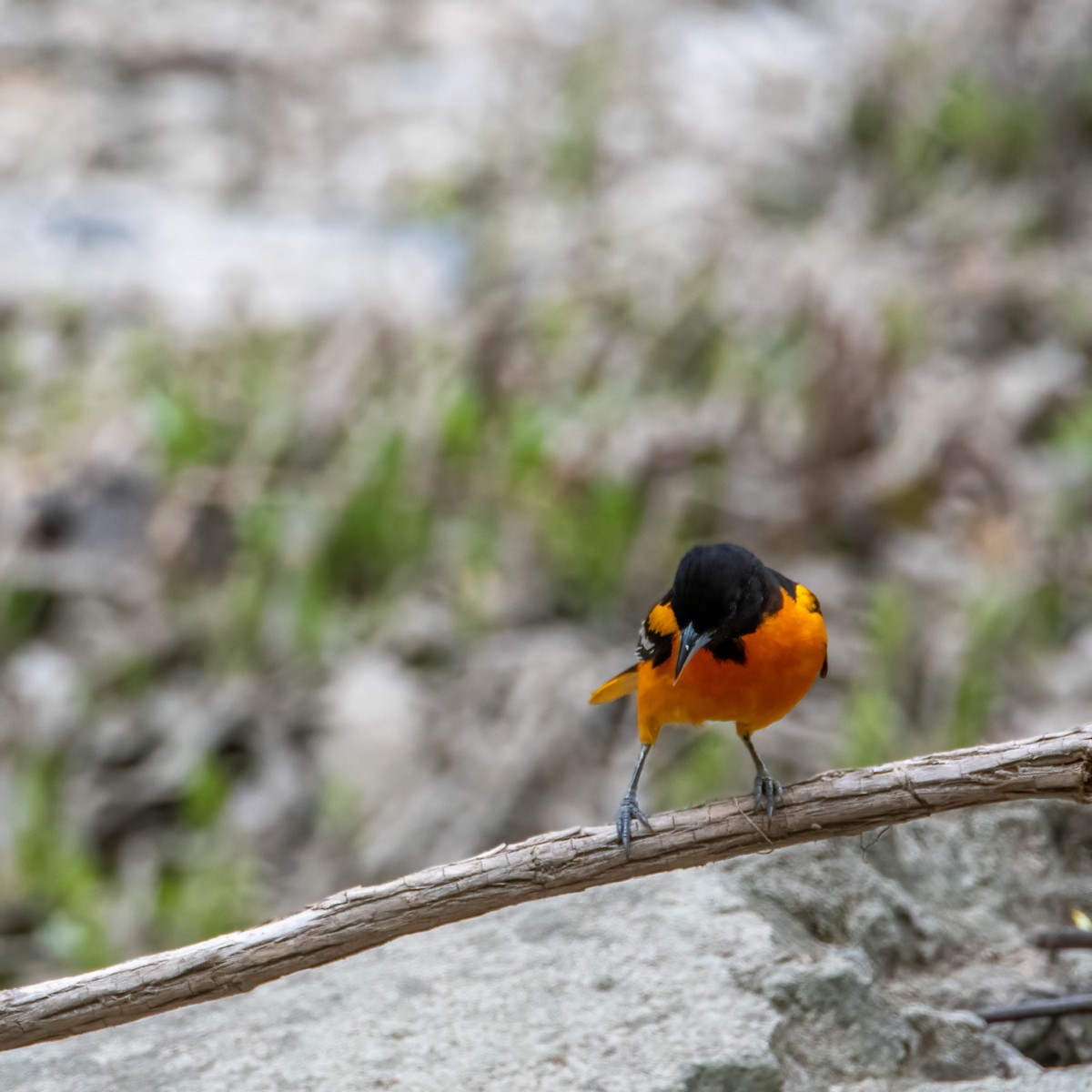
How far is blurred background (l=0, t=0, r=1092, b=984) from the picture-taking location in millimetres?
5152

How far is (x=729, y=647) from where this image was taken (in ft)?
8.07

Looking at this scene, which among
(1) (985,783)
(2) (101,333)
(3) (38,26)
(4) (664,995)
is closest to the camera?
(1) (985,783)

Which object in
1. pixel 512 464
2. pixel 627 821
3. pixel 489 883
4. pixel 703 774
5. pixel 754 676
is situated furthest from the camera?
pixel 512 464

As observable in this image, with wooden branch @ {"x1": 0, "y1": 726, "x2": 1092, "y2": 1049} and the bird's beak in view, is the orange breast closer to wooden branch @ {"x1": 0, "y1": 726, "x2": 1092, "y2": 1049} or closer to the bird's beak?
the bird's beak

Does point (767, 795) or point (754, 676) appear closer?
point (767, 795)

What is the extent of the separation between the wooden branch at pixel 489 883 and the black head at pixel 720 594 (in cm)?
37

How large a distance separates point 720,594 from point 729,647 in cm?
14

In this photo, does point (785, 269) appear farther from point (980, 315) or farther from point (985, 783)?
point (985, 783)

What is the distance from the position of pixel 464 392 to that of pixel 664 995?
4550mm

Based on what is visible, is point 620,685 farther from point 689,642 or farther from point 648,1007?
point 648,1007

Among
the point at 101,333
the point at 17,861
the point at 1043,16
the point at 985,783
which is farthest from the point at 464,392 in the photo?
the point at 1043,16

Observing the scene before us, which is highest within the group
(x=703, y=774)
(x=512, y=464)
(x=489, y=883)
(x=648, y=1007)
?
(x=512, y=464)

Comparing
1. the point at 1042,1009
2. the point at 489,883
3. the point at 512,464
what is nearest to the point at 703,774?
the point at 512,464

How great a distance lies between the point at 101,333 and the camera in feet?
30.6
